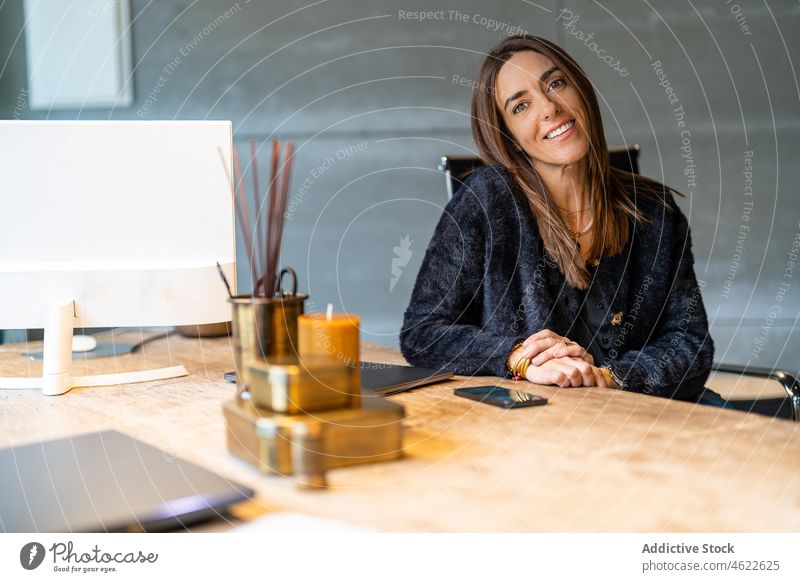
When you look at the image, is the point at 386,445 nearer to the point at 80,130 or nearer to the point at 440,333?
the point at 440,333

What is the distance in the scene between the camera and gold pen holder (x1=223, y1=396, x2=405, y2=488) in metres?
0.69

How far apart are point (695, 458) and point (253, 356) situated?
44 centimetres

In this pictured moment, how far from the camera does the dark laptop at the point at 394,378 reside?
1101 millimetres

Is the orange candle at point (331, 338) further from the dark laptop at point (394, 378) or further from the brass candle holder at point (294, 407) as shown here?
the dark laptop at point (394, 378)

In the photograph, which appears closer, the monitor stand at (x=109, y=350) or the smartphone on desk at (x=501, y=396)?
the smartphone on desk at (x=501, y=396)

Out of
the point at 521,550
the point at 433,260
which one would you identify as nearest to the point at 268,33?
→ the point at 433,260

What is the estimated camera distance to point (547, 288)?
1.56m

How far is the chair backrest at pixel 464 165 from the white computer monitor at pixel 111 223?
65cm

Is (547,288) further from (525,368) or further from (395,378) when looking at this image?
(395,378)

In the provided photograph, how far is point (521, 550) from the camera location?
701 millimetres

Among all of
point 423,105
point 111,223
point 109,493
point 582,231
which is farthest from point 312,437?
point 423,105

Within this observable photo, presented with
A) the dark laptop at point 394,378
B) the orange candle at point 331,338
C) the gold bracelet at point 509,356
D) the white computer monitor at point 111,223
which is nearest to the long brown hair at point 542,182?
the gold bracelet at point 509,356

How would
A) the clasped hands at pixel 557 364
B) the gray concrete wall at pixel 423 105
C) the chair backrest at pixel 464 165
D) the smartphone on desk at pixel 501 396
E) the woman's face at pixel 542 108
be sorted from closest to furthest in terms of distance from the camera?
the smartphone on desk at pixel 501 396, the clasped hands at pixel 557 364, the woman's face at pixel 542 108, the chair backrest at pixel 464 165, the gray concrete wall at pixel 423 105

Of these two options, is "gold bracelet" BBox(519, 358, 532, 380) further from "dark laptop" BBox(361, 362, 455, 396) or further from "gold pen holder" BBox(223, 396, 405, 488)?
"gold pen holder" BBox(223, 396, 405, 488)
